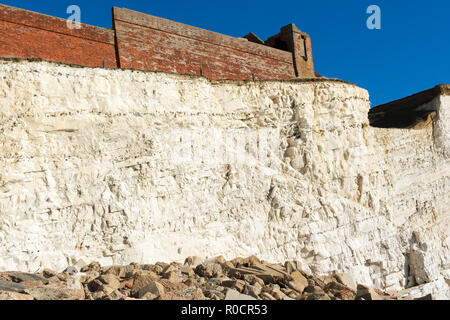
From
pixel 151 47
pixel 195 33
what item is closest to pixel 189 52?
pixel 195 33

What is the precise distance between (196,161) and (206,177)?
18.8 inches

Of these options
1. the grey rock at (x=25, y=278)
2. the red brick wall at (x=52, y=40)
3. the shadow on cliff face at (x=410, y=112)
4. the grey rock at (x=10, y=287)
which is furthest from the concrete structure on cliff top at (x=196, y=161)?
the grey rock at (x=10, y=287)

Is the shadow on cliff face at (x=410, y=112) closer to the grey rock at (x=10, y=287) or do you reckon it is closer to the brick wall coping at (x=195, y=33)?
the brick wall coping at (x=195, y=33)

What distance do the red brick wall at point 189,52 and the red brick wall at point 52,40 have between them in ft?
1.50

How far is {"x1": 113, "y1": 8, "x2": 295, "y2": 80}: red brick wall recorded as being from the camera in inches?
475

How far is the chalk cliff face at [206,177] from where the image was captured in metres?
9.28

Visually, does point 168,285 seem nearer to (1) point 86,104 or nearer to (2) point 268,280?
(2) point 268,280

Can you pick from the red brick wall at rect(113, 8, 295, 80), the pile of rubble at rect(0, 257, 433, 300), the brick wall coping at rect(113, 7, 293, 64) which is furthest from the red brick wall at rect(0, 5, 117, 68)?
the pile of rubble at rect(0, 257, 433, 300)

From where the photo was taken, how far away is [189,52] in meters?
13.3

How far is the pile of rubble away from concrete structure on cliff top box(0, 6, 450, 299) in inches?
38.5

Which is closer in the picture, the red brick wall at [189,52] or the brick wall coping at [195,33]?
the red brick wall at [189,52]

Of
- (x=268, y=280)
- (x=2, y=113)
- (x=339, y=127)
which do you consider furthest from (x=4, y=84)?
(x=339, y=127)

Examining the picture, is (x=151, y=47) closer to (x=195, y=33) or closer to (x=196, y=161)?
(x=195, y=33)

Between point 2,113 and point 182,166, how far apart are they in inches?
163
